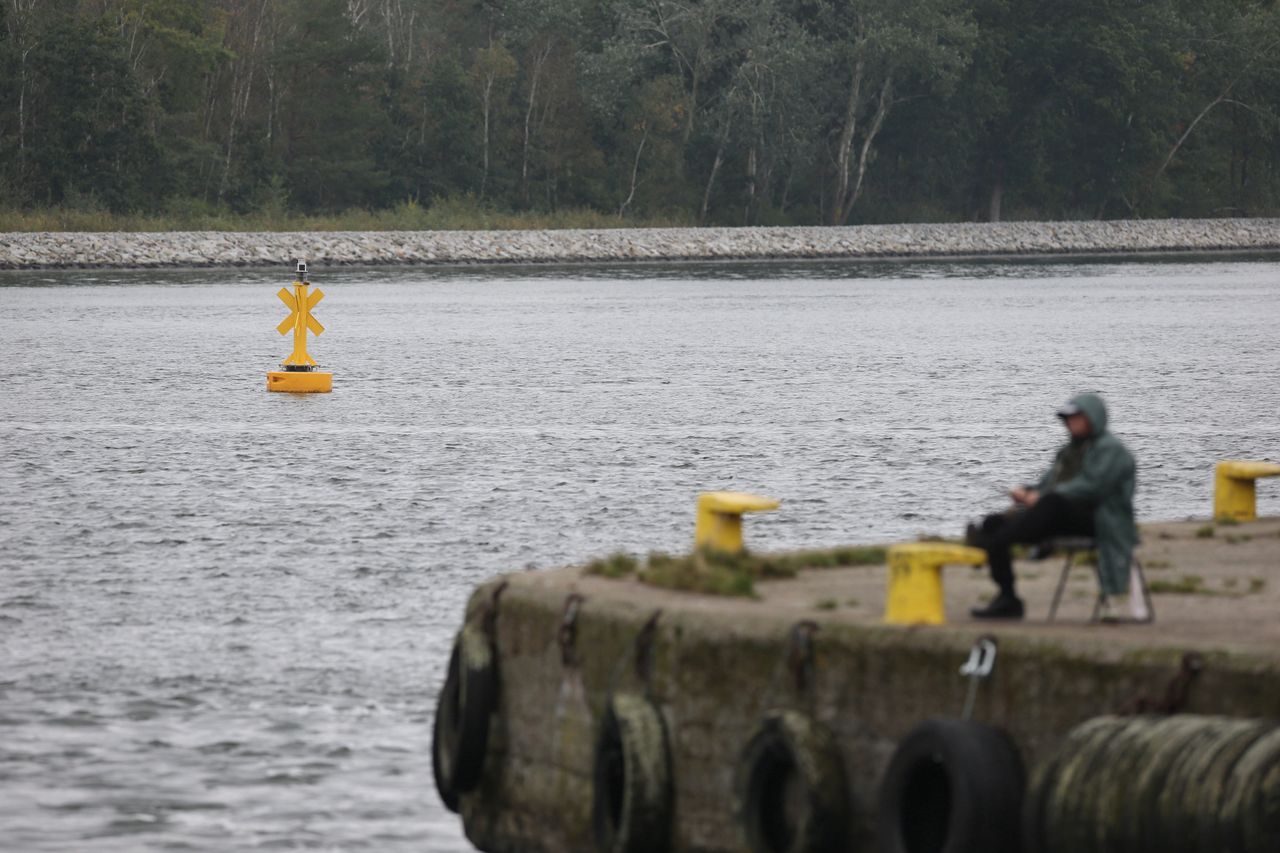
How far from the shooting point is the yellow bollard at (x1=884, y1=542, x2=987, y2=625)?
9578mm

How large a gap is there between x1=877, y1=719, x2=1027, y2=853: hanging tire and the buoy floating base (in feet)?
99.4

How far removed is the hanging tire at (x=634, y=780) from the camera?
10.0m

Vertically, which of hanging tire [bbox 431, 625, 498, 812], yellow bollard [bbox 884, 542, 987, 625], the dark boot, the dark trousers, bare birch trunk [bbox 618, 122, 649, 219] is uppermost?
bare birch trunk [bbox 618, 122, 649, 219]

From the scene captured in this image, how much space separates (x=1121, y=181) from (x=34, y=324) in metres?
85.1

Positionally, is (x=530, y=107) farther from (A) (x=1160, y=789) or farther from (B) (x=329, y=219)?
(A) (x=1160, y=789)

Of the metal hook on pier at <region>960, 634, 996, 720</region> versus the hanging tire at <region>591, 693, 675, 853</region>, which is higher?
the metal hook on pier at <region>960, 634, 996, 720</region>

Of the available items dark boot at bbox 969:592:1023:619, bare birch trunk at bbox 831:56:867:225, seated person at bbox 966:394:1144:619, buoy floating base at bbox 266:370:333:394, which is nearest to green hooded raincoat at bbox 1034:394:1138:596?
seated person at bbox 966:394:1144:619

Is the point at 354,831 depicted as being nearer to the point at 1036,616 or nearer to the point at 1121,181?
the point at 1036,616

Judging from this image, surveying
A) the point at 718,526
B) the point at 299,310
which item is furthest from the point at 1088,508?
the point at 299,310

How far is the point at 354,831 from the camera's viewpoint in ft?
38.3

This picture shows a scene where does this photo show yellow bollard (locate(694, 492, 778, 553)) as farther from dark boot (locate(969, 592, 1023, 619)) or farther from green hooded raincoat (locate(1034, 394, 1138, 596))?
green hooded raincoat (locate(1034, 394, 1138, 596))

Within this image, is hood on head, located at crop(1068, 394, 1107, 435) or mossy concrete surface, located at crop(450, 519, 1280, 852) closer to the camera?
mossy concrete surface, located at crop(450, 519, 1280, 852)

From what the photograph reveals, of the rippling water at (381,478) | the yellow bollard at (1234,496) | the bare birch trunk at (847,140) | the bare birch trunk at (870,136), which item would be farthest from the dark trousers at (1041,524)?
the bare birch trunk at (870,136)

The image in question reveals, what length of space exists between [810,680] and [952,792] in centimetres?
102
